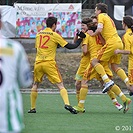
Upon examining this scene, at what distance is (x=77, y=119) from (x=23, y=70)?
18.7ft

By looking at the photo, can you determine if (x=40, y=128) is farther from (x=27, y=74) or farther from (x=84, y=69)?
(x=27, y=74)

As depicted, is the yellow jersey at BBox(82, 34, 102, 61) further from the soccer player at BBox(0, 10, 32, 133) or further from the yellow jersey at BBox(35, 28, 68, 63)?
the soccer player at BBox(0, 10, 32, 133)

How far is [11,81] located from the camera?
18.0ft

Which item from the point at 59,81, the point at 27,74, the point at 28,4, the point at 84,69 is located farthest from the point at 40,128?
the point at 28,4

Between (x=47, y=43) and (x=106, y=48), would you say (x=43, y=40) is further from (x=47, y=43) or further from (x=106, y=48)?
(x=106, y=48)

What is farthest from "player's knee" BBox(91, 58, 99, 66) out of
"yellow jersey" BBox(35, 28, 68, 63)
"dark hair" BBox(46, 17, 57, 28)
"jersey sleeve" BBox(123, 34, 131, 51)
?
"dark hair" BBox(46, 17, 57, 28)

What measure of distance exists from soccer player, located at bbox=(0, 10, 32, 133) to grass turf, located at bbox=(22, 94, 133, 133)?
3852mm

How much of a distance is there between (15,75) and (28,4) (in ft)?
56.2

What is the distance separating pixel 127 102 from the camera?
40.6ft

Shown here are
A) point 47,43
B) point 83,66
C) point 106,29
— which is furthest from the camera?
point 83,66

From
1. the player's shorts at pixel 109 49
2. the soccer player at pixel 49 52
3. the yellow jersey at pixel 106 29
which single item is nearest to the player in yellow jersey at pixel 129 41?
the player's shorts at pixel 109 49

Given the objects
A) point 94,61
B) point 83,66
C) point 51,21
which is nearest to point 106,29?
point 94,61

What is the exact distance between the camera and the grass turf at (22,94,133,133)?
959 cm

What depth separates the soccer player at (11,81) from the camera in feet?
17.8
